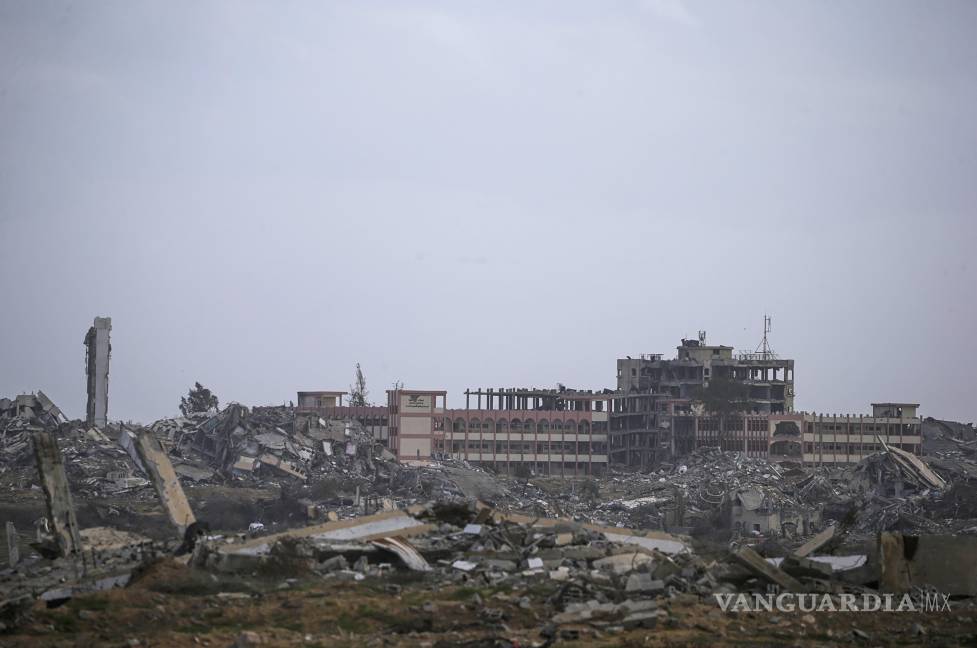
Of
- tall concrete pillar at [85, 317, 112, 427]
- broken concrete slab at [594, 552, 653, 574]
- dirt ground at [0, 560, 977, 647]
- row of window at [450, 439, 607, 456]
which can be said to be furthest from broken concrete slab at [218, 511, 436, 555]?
row of window at [450, 439, 607, 456]

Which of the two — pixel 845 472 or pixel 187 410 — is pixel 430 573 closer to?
pixel 845 472

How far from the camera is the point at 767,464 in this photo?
225 ft

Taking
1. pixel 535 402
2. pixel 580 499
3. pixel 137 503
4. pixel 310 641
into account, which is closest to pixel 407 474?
pixel 580 499

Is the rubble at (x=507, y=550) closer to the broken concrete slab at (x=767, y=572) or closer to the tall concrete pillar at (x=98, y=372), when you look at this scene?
the broken concrete slab at (x=767, y=572)

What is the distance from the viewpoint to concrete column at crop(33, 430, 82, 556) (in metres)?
23.0

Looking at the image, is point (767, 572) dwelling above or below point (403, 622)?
above

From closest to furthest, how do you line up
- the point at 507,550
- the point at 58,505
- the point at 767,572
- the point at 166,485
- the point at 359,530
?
1. the point at 767,572
2. the point at 507,550
3. the point at 359,530
4. the point at 58,505
5. the point at 166,485

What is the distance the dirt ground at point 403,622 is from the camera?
1540 centimetres

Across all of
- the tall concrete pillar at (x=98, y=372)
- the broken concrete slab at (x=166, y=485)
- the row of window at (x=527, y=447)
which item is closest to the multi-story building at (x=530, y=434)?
the row of window at (x=527, y=447)

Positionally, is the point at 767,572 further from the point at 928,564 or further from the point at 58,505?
the point at 58,505

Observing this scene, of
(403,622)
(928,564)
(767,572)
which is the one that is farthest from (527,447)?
(403,622)

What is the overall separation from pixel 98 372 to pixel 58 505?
46.8 m

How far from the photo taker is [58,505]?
2305 centimetres

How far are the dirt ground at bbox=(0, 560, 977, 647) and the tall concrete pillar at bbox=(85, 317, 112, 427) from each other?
51636 mm
